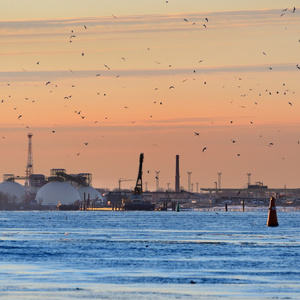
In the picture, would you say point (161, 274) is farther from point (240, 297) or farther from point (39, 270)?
point (240, 297)

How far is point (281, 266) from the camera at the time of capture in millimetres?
61219

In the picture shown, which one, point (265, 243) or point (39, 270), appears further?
point (265, 243)

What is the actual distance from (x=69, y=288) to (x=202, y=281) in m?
7.65

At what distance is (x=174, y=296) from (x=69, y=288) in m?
5.22

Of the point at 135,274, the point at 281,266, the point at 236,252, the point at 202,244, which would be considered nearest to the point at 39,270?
the point at 135,274

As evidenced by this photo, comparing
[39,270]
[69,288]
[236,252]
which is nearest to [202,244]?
[236,252]

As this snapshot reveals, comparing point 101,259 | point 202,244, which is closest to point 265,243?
point 202,244

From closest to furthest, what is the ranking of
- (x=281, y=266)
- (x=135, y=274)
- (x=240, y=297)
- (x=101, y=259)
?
1. (x=240, y=297)
2. (x=135, y=274)
3. (x=281, y=266)
4. (x=101, y=259)

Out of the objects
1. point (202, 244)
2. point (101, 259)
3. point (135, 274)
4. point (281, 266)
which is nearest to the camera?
point (135, 274)

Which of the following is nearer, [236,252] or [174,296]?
[174,296]

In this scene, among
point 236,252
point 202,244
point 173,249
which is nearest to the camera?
point 236,252

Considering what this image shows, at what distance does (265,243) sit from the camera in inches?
3558

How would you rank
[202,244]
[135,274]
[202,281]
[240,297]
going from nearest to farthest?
1. [240,297]
2. [202,281]
3. [135,274]
4. [202,244]

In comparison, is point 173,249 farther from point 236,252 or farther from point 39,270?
point 39,270
